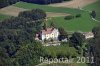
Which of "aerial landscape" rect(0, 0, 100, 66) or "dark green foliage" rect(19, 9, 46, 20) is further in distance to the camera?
"dark green foliage" rect(19, 9, 46, 20)

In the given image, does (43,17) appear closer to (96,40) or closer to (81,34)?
(81,34)

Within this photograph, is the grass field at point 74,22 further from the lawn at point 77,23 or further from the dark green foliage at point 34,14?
the dark green foliage at point 34,14

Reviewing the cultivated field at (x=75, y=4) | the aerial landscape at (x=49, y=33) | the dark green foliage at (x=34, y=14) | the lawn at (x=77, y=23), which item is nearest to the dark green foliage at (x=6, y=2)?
the aerial landscape at (x=49, y=33)

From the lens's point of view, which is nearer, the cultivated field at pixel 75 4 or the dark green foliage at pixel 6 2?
the cultivated field at pixel 75 4

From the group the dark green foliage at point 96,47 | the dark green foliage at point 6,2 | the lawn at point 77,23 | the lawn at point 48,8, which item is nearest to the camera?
the dark green foliage at point 96,47

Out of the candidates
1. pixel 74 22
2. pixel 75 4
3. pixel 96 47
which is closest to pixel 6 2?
pixel 75 4

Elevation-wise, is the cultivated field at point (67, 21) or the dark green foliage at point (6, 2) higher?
the dark green foliage at point (6, 2)

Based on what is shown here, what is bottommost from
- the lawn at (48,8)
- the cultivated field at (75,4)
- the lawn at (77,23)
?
the lawn at (77,23)

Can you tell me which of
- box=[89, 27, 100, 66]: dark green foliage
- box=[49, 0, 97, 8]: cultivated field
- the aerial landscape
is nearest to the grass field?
the aerial landscape

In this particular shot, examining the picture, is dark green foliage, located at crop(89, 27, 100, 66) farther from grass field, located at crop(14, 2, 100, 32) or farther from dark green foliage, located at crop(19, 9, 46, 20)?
dark green foliage, located at crop(19, 9, 46, 20)
